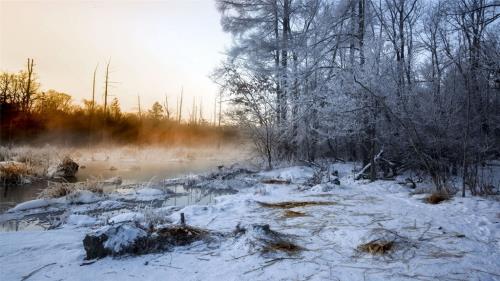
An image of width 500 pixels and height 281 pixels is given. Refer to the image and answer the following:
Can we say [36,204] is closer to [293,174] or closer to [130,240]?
[130,240]

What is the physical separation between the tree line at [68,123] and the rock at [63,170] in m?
12.6

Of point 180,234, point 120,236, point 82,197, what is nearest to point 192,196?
point 82,197

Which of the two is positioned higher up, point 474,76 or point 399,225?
point 474,76

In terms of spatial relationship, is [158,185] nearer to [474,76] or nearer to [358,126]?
[358,126]

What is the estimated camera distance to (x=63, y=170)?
12.1 metres

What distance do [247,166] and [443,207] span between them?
950 centimetres

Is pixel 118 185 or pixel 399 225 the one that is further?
pixel 118 185

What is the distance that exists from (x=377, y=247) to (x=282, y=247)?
3.22ft

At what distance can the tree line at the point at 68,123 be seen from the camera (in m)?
25.5

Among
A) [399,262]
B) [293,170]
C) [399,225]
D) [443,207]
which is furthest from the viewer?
[293,170]

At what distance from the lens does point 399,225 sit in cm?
459

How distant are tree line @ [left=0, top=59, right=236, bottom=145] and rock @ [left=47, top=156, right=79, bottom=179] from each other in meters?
12.6

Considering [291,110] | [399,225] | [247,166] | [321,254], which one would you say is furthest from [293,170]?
[321,254]

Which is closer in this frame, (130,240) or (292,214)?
(130,240)
